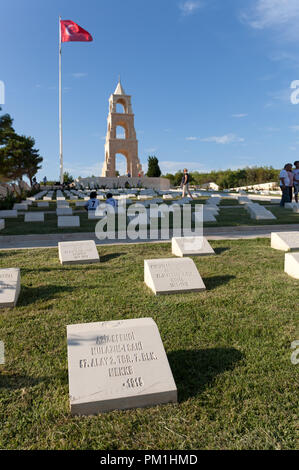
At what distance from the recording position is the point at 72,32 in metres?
30.0

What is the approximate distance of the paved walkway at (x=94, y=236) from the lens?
7.98 metres

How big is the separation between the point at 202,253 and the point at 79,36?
29.4 metres

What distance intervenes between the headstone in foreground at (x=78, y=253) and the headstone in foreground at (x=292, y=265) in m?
3.19

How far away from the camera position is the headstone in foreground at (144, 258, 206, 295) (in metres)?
4.84

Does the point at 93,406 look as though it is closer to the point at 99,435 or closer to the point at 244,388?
the point at 99,435

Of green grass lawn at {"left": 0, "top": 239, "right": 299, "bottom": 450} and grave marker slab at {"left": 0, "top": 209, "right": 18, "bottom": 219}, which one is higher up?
grave marker slab at {"left": 0, "top": 209, "right": 18, "bottom": 219}

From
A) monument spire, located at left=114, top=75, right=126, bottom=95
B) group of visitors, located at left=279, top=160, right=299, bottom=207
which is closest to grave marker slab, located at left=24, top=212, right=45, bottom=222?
group of visitors, located at left=279, top=160, right=299, bottom=207

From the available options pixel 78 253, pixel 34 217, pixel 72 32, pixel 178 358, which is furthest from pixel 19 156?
pixel 178 358

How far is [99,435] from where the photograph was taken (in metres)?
2.39

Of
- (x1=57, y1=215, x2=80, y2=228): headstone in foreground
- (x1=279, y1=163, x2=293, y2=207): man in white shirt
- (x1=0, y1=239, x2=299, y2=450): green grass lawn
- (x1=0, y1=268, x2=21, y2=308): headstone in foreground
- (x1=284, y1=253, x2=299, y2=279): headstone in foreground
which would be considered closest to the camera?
(x1=0, y1=239, x2=299, y2=450): green grass lawn

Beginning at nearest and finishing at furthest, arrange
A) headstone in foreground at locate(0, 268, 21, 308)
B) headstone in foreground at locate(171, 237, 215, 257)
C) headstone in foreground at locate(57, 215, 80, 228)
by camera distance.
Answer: headstone in foreground at locate(0, 268, 21, 308) → headstone in foreground at locate(171, 237, 215, 257) → headstone in foreground at locate(57, 215, 80, 228)

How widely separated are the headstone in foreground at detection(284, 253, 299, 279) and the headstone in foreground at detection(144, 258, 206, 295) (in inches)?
59.0

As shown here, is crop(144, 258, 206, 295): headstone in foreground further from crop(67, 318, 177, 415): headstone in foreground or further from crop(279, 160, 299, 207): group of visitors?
crop(279, 160, 299, 207): group of visitors

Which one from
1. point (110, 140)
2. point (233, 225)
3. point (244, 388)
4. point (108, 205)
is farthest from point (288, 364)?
point (110, 140)
